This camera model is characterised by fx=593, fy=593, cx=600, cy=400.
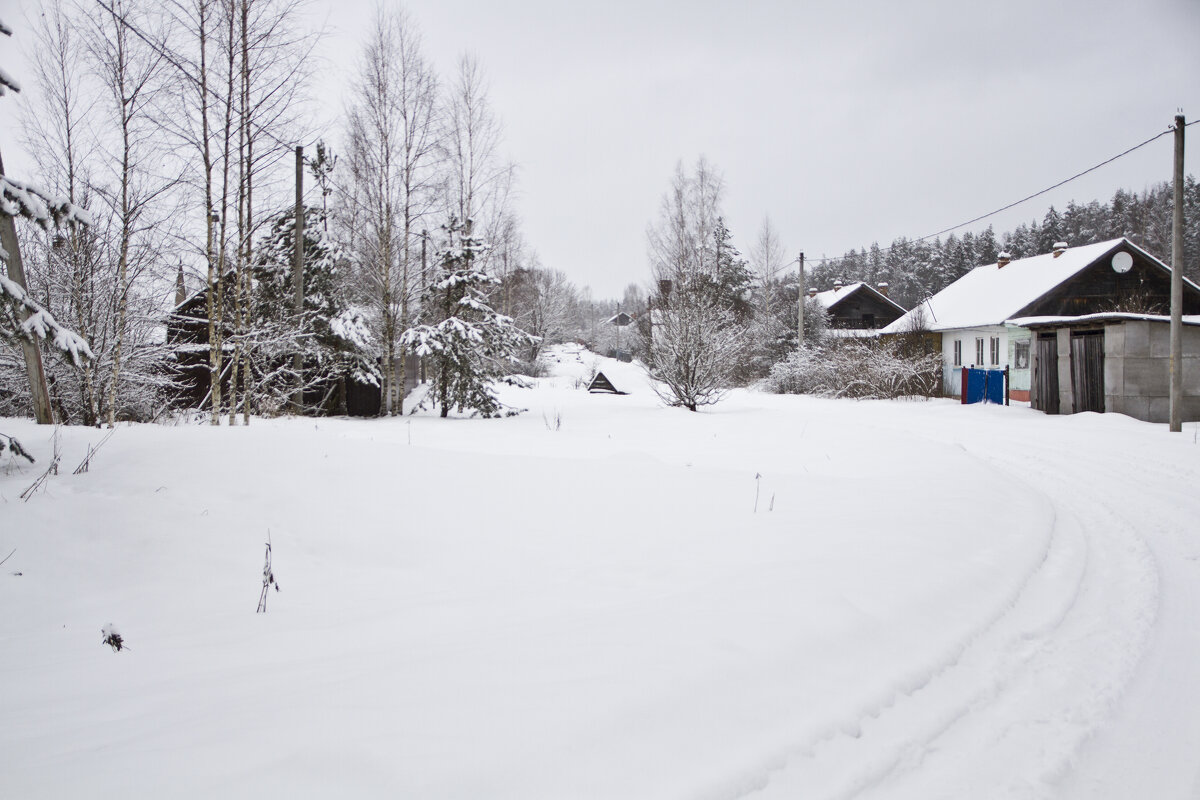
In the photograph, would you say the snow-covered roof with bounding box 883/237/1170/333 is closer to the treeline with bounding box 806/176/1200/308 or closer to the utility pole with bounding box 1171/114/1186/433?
the utility pole with bounding box 1171/114/1186/433

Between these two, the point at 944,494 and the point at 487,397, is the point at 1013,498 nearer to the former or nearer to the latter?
the point at 944,494

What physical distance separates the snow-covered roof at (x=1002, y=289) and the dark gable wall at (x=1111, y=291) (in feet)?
1.41

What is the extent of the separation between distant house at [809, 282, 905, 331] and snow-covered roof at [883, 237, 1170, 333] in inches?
350

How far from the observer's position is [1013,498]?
6160mm

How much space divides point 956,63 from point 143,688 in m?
21.3

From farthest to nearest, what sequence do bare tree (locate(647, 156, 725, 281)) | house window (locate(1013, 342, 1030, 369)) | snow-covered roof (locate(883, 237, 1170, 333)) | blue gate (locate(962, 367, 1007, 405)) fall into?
bare tree (locate(647, 156, 725, 281)) < snow-covered roof (locate(883, 237, 1170, 333)) < house window (locate(1013, 342, 1030, 369)) < blue gate (locate(962, 367, 1007, 405))

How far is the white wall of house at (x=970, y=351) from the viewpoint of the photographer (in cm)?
2417

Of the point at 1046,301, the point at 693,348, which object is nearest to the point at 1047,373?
the point at 693,348

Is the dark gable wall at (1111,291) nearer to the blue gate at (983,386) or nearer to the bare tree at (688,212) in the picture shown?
the blue gate at (983,386)

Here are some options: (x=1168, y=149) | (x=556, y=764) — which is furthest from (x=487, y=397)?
(x=1168, y=149)

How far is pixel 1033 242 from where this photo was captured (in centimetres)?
5784

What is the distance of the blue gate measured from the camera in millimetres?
19500

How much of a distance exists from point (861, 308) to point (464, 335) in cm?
3326

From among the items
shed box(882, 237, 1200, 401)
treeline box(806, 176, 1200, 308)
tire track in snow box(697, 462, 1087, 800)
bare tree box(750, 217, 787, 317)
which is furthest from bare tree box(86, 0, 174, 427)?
treeline box(806, 176, 1200, 308)
